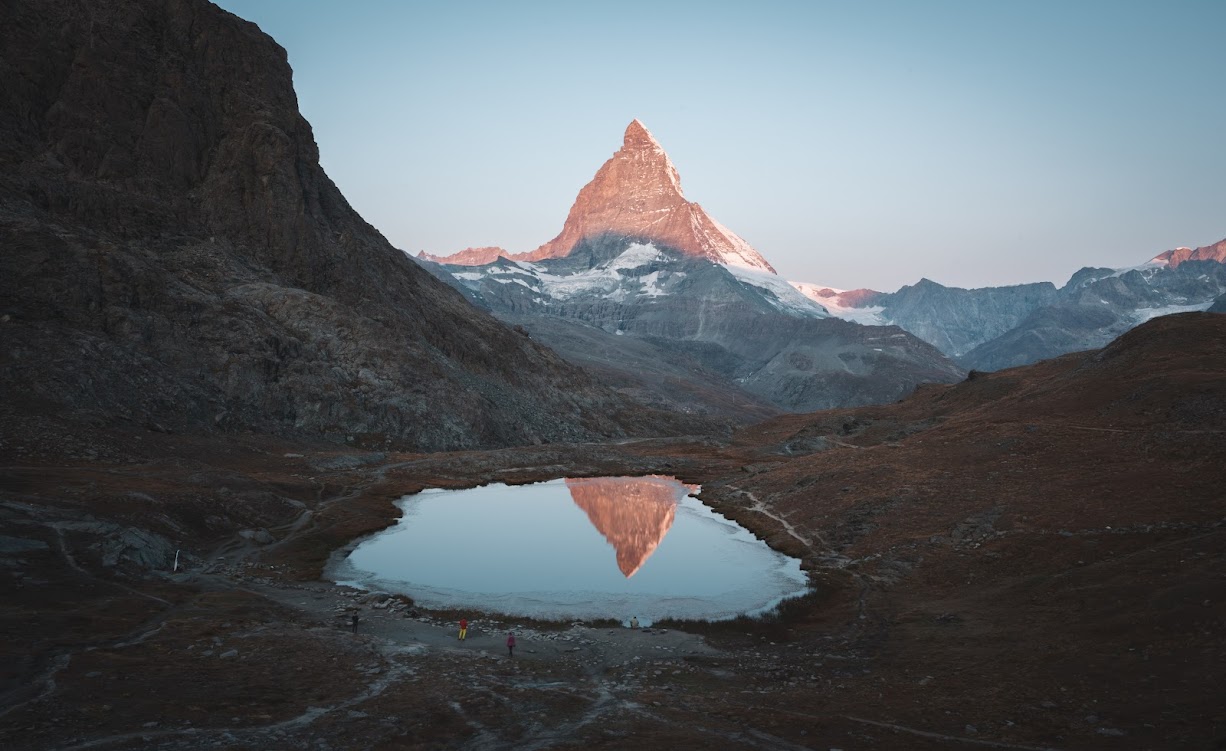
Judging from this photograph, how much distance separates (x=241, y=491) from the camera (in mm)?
71500

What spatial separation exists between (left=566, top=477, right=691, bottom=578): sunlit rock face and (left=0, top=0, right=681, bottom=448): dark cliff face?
41583 mm

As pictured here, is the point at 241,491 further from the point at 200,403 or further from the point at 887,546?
the point at 887,546

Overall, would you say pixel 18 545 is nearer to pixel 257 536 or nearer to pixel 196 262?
pixel 257 536

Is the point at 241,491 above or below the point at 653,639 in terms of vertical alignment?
above

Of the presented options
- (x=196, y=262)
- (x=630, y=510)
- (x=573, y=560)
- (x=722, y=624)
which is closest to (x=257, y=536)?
(x=573, y=560)

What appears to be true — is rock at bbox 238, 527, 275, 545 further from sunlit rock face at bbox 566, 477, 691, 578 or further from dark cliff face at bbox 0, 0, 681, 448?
dark cliff face at bbox 0, 0, 681, 448

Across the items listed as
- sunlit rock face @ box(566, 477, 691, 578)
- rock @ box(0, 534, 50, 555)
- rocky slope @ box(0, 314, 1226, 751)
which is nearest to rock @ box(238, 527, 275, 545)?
rocky slope @ box(0, 314, 1226, 751)

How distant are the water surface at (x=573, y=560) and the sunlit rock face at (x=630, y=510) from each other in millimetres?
→ 205

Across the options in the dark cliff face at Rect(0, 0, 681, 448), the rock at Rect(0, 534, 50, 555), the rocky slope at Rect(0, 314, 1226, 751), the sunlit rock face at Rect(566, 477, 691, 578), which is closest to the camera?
the rocky slope at Rect(0, 314, 1226, 751)

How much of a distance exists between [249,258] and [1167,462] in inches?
5910

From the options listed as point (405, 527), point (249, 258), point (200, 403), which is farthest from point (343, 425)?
point (405, 527)

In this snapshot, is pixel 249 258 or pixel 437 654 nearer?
pixel 437 654

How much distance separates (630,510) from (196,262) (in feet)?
312

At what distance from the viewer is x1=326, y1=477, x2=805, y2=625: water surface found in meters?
52.6
